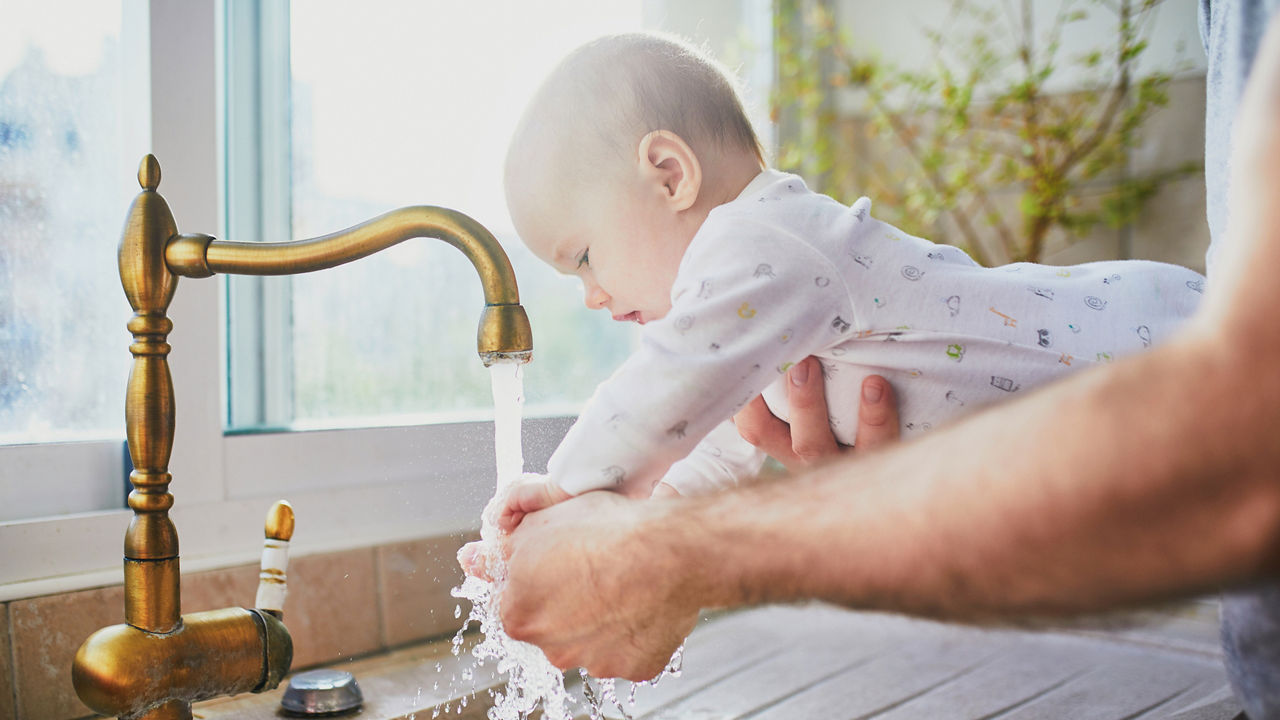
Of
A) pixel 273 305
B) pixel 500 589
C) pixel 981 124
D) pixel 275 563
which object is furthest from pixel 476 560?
pixel 981 124

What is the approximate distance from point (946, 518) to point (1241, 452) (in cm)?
10

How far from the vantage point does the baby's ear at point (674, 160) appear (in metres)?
0.82

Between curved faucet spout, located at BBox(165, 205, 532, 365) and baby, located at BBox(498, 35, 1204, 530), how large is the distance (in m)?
0.08

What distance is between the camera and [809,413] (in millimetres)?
806

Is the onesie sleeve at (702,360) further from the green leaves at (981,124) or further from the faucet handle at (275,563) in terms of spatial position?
the green leaves at (981,124)

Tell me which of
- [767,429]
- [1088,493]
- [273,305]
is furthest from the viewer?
[273,305]

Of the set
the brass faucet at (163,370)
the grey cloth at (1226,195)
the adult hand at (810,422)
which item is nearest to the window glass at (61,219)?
the brass faucet at (163,370)

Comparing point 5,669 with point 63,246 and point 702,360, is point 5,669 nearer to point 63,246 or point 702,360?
point 63,246

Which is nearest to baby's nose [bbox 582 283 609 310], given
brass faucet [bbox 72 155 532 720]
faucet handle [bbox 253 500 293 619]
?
brass faucet [bbox 72 155 532 720]

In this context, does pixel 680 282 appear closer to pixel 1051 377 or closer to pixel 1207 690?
pixel 1051 377

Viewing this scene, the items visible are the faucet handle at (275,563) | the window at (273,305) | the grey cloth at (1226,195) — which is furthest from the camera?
the window at (273,305)

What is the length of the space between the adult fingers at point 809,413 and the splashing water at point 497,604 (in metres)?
0.20

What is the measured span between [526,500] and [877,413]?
28cm

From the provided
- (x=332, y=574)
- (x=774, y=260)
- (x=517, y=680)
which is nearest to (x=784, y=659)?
(x=517, y=680)
